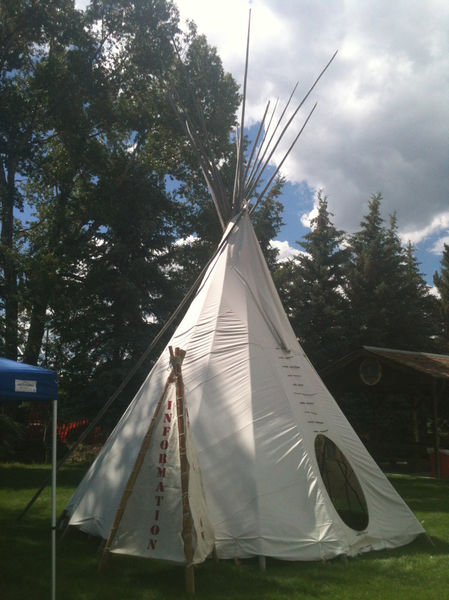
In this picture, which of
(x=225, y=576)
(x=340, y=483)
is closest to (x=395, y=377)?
(x=340, y=483)

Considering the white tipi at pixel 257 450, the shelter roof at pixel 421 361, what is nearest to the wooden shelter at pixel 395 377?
the shelter roof at pixel 421 361

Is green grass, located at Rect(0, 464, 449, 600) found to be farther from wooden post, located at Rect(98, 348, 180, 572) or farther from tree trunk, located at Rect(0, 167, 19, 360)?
tree trunk, located at Rect(0, 167, 19, 360)

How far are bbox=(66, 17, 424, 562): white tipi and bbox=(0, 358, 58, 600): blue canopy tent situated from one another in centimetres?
91

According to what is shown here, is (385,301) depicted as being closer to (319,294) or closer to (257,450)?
(319,294)

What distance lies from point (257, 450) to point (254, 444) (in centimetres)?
8

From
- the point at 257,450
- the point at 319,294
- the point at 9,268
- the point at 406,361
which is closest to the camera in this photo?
the point at 257,450

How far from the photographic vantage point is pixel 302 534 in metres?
5.48

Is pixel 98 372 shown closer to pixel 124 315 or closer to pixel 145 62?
pixel 124 315

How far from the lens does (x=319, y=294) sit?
993 inches

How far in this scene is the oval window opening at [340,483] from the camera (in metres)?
6.73

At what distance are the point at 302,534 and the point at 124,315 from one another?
39.6 feet

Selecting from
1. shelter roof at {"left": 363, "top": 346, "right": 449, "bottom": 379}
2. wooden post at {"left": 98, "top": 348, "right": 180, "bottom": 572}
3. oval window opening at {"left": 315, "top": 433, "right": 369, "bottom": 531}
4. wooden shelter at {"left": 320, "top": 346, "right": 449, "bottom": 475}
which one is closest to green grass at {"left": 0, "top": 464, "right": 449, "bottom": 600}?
wooden post at {"left": 98, "top": 348, "right": 180, "bottom": 572}

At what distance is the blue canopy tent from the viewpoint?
4.69m

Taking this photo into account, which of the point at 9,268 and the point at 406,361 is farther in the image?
the point at 9,268
